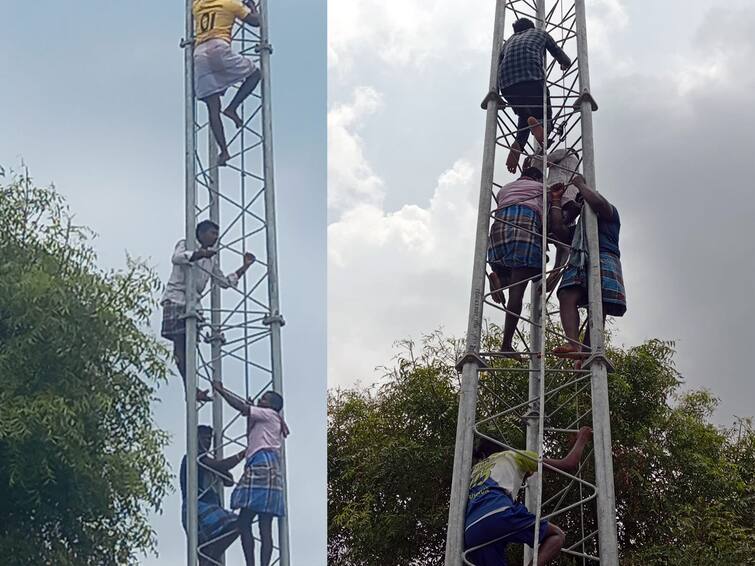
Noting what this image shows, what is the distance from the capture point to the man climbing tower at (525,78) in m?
4.75

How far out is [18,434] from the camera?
16.9 ft

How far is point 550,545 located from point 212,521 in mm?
1989

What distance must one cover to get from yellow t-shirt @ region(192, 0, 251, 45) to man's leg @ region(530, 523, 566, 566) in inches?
129

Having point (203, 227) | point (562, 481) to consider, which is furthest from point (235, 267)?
point (562, 481)

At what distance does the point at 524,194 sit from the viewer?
15.2 feet

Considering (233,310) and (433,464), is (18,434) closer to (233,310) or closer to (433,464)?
(233,310)

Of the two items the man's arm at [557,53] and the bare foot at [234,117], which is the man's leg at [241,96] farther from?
the man's arm at [557,53]

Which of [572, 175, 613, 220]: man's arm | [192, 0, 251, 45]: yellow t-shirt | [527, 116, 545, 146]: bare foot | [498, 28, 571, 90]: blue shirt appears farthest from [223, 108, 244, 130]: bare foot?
[572, 175, 613, 220]: man's arm

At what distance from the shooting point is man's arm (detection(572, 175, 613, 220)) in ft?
14.5

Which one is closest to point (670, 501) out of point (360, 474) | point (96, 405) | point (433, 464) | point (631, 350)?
point (631, 350)

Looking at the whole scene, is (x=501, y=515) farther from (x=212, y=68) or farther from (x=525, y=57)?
(x=212, y=68)

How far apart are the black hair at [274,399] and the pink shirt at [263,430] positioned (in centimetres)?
2

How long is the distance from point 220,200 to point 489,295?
190cm

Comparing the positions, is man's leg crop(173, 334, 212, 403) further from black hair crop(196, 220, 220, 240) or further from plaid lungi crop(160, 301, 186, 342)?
black hair crop(196, 220, 220, 240)
